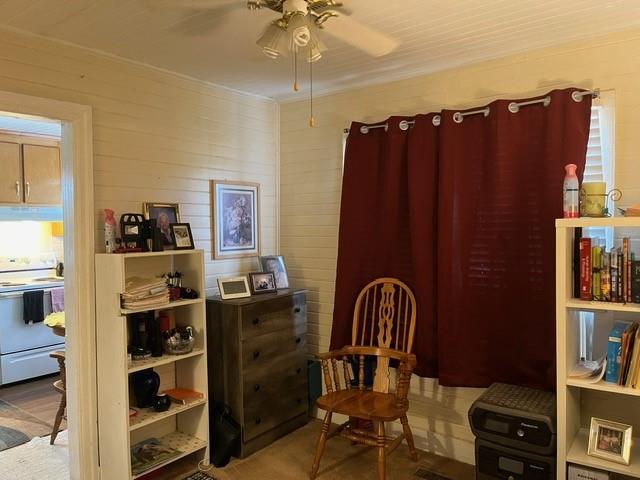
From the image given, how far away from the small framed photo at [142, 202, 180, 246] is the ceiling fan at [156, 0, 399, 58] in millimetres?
1243

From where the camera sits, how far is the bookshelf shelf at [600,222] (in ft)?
6.39

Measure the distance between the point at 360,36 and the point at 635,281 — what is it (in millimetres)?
1718

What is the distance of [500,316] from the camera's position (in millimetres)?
2691

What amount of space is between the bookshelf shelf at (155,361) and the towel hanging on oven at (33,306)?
96.4 inches

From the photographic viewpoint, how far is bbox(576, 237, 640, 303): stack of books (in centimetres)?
202

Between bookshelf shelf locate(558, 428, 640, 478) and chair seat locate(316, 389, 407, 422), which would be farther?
chair seat locate(316, 389, 407, 422)

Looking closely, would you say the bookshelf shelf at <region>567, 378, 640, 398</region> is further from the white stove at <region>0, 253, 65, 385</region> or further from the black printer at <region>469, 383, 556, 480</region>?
the white stove at <region>0, 253, 65, 385</region>

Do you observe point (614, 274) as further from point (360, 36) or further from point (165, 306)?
point (165, 306)

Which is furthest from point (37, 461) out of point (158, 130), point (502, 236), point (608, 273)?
point (608, 273)

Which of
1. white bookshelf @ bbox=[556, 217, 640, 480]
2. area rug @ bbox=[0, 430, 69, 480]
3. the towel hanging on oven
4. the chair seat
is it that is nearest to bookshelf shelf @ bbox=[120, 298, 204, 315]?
the chair seat

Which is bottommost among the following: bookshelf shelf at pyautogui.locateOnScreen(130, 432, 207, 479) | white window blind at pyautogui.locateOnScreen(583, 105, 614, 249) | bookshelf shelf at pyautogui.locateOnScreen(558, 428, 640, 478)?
bookshelf shelf at pyautogui.locateOnScreen(130, 432, 207, 479)

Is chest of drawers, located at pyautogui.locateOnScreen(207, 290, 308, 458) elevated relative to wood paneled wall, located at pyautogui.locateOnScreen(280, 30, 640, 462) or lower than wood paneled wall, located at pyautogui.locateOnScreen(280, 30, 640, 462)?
lower

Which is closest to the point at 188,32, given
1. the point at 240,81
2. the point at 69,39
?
the point at 69,39

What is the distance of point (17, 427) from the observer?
354 centimetres
